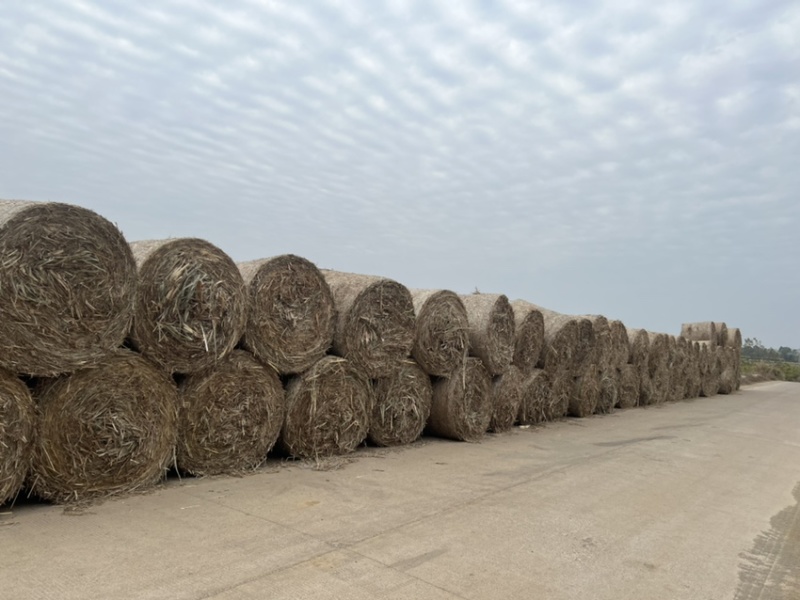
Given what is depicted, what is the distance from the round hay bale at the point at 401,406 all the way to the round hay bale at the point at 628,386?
657 cm

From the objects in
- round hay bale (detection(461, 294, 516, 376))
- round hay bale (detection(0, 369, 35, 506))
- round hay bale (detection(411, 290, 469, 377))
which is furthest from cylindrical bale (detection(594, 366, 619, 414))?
round hay bale (detection(0, 369, 35, 506))

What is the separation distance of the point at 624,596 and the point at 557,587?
33 centimetres

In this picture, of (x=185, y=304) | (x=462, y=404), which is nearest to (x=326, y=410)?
(x=185, y=304)

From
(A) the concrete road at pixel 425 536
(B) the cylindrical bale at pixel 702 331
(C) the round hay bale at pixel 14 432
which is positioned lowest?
(A) the concrete road at pixel 425 536

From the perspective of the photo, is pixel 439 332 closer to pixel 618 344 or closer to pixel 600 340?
pixel 600 340

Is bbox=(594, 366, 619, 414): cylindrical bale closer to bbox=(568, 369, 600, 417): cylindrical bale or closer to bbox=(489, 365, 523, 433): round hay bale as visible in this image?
bbox=(568, 369, 600, 417): cylindrical bale

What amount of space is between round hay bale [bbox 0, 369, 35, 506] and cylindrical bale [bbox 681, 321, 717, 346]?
748 inches

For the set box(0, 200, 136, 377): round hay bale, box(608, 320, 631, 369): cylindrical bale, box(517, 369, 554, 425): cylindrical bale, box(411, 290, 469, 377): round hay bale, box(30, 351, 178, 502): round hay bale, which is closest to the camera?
box(0, 200, 136, 377): round hay bale

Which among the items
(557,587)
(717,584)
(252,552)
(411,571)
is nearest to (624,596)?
(557,587)

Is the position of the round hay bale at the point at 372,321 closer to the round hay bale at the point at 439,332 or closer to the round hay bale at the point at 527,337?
the round hay bale at the point at 439,332

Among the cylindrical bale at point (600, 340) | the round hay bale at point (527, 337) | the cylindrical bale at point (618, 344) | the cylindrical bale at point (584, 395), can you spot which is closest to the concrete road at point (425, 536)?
the round hay bale at point (527, 337)

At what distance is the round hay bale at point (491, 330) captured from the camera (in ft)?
26.0

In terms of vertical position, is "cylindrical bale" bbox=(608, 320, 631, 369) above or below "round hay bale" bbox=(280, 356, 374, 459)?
above

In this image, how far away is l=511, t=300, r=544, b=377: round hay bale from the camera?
8.92 meters
